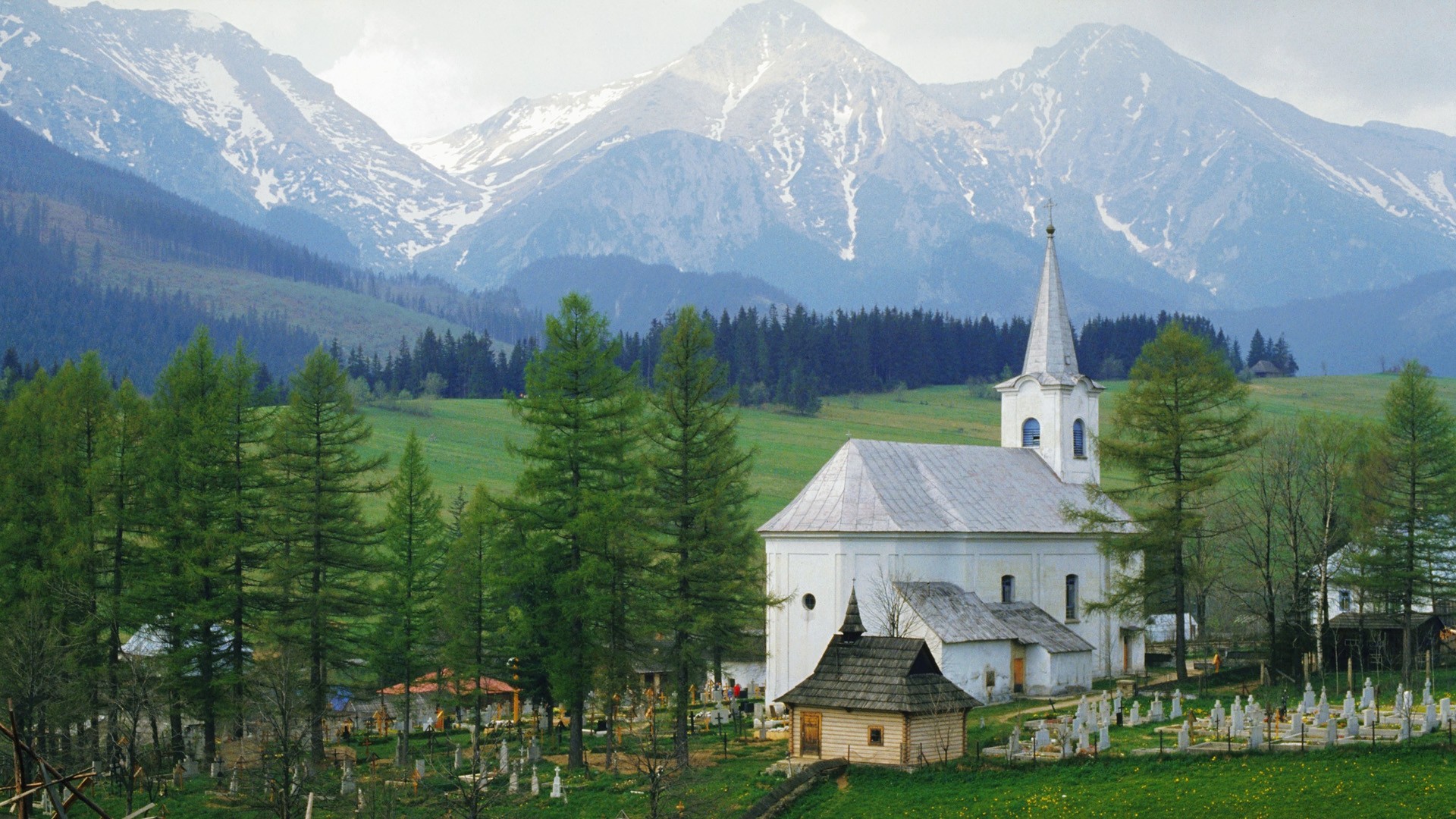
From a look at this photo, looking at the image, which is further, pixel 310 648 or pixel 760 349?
pixel 760 349

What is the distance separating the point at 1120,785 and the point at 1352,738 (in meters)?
5.51

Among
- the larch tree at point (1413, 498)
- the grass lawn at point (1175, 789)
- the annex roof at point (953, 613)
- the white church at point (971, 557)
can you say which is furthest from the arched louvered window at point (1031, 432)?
the grass lawn at point (1175, 789)

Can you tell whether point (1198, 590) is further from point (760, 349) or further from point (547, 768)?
point (760, 349)

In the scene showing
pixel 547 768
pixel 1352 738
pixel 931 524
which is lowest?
pixel 547 768

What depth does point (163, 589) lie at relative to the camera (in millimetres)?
43531

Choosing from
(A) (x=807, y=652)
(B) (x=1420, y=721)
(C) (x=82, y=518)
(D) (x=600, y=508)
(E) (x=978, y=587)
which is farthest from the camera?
(E) (x=978, y=587)

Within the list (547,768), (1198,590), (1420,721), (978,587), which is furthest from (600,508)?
(1198,590)

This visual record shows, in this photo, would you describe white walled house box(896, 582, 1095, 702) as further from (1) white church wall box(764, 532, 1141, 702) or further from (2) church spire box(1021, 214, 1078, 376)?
(2) church spire box(1021, 214, 1078, 376)

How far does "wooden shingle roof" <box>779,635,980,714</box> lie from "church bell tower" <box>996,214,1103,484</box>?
73.1 feet

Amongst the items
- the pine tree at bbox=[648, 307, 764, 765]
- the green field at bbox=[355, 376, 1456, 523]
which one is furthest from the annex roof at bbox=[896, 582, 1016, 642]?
the green field at bbox=[355, 376, 1456, 523]

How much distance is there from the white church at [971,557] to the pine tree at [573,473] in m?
6.40

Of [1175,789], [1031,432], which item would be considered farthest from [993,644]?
[1175,789]

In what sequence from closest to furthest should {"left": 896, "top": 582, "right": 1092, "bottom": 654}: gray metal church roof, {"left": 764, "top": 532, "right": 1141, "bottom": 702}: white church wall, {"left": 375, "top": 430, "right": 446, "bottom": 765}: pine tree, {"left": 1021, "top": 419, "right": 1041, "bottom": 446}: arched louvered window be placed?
{"left": 375, "top": 430, "right": 446, "bottom": 765}: pine tree
{"left": 896, "top": 582, "right": 1092, "bottom": 654}: gray metal church roof
{"left": 764, "top": 532, "right": 1141, "bottom": 702}: white church wall
{"left": 1021, "top": 419, "right": 1041, "bottom": 446}: arched louvered window

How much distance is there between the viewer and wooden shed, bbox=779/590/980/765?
121 feet
